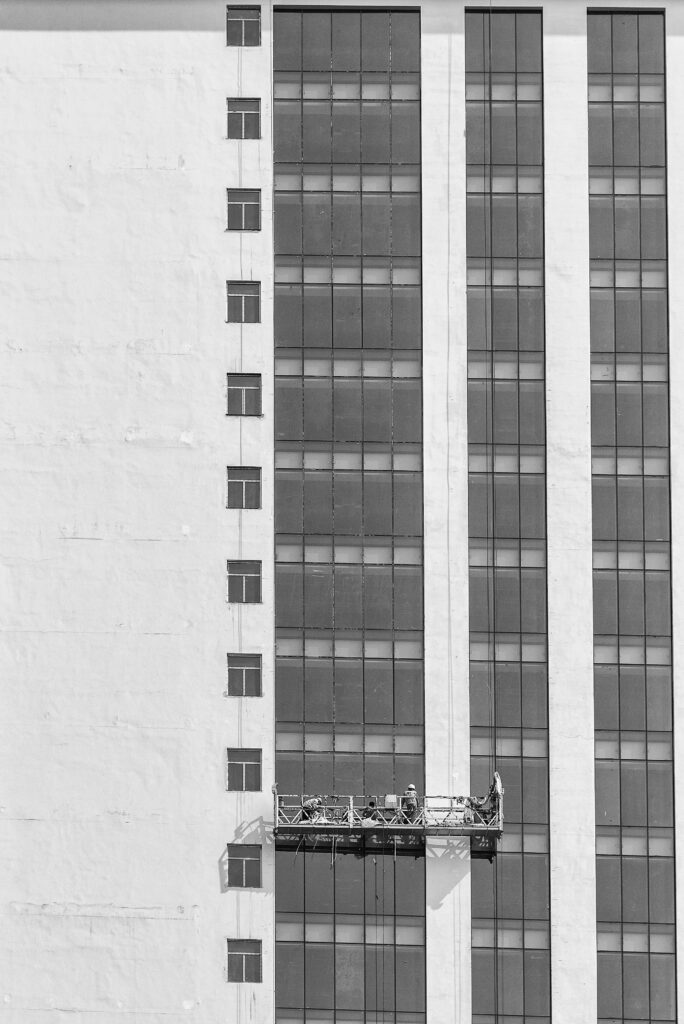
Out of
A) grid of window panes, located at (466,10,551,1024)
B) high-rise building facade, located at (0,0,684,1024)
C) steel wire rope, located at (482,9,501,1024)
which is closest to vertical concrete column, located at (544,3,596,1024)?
high-rise building facade, located at (0,0,684,1024)

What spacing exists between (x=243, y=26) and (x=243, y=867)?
1352 inches

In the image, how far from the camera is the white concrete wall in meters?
53.3

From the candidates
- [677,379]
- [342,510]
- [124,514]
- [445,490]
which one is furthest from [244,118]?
[677,379]

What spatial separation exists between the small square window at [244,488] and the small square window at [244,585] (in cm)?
240

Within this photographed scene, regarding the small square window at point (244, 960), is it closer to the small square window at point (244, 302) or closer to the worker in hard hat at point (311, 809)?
the worker in hard hat at point (311, 809)

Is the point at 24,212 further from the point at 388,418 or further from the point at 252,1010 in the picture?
→ the point at 252,1010

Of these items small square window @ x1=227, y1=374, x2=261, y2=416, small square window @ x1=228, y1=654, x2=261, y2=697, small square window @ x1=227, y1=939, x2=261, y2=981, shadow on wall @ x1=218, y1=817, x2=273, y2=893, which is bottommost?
small square window @ x1=227, y1=939, x2=261, y2=981

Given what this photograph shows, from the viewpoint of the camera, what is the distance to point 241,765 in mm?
53594

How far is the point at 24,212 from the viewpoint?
5562 centimetres

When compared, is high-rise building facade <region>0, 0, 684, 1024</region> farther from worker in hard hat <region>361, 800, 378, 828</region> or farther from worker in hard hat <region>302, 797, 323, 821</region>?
worker in hard hat <region>361, 800, 378, 828</region>

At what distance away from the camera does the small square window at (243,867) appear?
5328 cm

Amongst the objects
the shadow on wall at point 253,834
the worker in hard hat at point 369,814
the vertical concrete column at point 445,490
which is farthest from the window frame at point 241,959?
the vertical concrete column at point 445,490

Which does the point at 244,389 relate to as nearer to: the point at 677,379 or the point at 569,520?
the point at 569,520

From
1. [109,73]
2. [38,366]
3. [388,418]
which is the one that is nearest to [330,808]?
[388,418]
